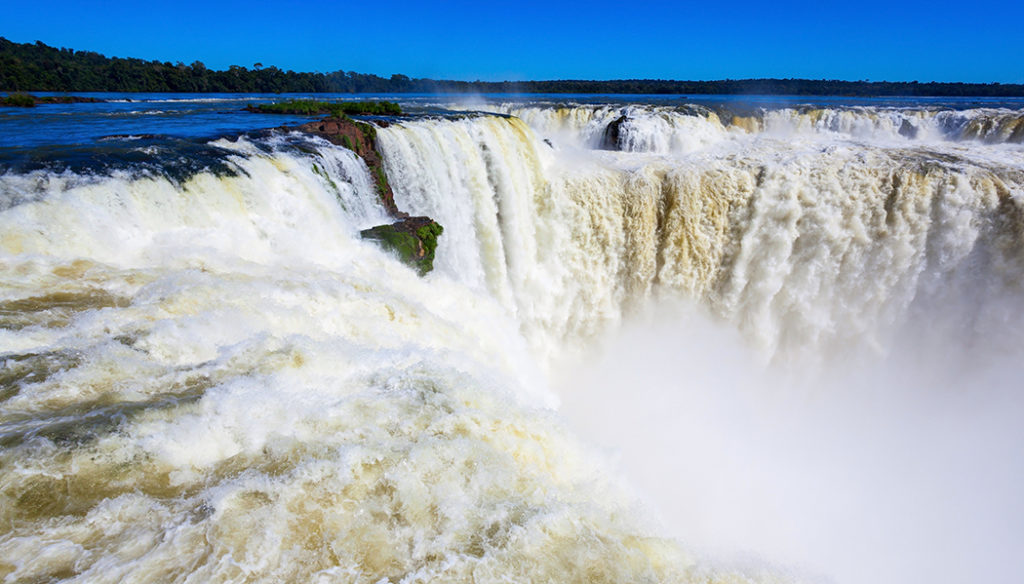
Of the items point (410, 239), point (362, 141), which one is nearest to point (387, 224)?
point (410, 239)

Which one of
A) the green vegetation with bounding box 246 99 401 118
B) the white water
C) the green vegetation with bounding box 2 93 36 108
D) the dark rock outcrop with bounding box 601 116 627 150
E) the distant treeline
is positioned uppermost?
the distant treeline

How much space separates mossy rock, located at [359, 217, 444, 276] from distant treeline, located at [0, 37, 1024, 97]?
34.8 m

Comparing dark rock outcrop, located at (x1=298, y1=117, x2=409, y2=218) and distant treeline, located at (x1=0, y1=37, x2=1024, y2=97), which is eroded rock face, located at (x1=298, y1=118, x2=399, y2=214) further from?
distant treeline, located at (x1=0, y1=37, x2=1024, y2=97)

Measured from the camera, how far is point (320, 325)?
5.16 m

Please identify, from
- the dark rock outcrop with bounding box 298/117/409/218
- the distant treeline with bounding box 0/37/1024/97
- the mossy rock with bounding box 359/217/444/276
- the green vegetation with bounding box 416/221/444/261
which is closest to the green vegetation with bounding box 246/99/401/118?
the dark rock outcrop with bounding box 298/117/409/218

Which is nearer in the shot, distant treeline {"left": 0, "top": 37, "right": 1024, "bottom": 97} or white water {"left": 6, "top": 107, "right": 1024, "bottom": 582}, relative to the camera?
white water {"left": 6, "top": 107, "right": 1024, "bottom": 582}

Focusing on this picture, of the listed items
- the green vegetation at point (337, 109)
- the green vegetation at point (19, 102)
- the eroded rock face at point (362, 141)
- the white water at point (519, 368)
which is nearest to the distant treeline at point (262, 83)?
the green vegetation at point (19, 102)

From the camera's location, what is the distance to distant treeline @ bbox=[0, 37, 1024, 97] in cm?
3500

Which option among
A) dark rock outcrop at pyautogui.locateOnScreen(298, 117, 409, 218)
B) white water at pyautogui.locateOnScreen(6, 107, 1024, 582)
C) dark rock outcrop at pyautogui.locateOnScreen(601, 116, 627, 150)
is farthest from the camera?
dark rock outcrop at pyautogui.locateOnScreen(601, 116, 627, 150)

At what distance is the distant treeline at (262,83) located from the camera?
35000 millimetres

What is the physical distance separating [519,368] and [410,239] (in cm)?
255

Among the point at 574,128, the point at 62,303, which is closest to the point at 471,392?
the point at 62,303

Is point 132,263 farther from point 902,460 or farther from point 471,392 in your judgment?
point 902,460

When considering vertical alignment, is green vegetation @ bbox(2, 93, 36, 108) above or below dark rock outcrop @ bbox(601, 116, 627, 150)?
above
